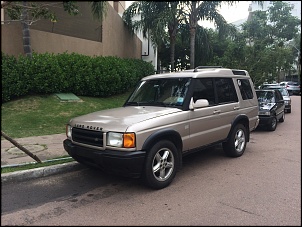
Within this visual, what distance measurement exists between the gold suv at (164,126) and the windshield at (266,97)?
4.66 m

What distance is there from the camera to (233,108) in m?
6.41

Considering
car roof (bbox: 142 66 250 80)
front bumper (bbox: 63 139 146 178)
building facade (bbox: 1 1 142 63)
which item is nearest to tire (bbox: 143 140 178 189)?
front bumper (bbox: 63 139 146 178)

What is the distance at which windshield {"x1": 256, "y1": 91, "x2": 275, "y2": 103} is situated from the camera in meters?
11.2

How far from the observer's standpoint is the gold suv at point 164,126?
4.34m

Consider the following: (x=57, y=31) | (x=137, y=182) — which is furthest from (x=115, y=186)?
(x=57, y=31)

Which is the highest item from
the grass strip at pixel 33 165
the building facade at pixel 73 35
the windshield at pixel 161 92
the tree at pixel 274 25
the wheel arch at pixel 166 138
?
the tree at pixel 274 25

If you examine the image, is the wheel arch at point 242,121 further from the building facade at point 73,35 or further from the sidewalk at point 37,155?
the building facade at point 73,35

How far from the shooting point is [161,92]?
5.71 meters

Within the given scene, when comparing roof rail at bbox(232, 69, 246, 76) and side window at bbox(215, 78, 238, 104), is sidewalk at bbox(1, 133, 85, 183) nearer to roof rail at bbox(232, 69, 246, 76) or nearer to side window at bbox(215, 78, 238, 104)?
side window at bbox(215, 78, 238, 104)

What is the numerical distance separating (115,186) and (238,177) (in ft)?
6.91

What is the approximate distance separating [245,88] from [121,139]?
4.01m

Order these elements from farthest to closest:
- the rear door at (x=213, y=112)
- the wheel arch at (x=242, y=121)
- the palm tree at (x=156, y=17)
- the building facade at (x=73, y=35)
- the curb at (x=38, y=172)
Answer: the palm tree at (x=156, y=17) < the building facade at (x=73, y=35) < the wheel arch at (x=242, y=121) < the rear door at (x=213, y=112) < the curb at (x=38, y=172)

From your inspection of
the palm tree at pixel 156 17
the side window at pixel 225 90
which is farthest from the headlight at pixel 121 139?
the palm tree at pixel 156 17

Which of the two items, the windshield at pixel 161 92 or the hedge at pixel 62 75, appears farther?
the hedge at pixel 62 75
